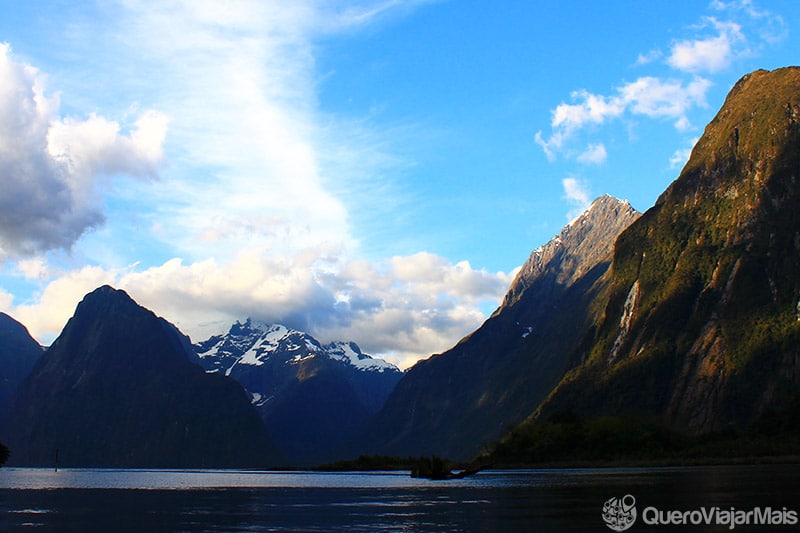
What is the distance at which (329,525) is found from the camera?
2810 inches

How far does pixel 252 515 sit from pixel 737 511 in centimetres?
4493

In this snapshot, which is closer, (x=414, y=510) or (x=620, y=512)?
(x=620, y=512)

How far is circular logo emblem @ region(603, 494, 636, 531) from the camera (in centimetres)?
6023

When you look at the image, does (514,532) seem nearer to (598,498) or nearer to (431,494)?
(598,498)

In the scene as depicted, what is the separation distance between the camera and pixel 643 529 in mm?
57312

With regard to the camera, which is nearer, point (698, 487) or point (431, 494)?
point (698, 487)

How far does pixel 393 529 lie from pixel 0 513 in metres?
48.3

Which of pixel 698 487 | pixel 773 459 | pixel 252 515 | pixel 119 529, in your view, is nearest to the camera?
pixel 119 529

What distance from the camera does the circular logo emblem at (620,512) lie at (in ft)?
198

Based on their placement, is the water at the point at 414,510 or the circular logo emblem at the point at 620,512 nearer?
the circular logo emblem at the point at 620,512

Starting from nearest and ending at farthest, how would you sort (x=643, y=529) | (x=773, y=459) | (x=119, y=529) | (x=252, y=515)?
1. (x=643, y=529)
2. (x=119, y=529)
3. (x=252, y=515)
4. (x=773, y=459)

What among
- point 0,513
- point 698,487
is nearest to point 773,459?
point 698,487

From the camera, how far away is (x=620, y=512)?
69.0 m

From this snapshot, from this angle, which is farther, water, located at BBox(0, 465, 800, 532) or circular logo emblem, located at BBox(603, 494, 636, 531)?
water, located at BBox(0, 465, 800, 532)
